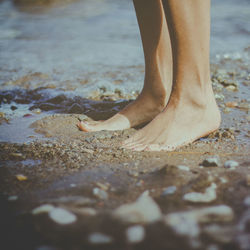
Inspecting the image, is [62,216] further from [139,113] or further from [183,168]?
[139,113]

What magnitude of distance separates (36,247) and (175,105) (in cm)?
117

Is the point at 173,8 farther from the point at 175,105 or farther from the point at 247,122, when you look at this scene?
the point at 247,122

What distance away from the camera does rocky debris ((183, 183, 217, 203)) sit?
45.4 inches

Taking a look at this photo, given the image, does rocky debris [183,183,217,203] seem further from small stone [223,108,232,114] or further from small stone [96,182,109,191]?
small stone [223,108,232,114]

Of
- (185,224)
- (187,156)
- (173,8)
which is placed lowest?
(187,156)

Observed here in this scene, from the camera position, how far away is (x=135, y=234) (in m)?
0.98

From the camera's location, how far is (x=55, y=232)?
1.00 metres

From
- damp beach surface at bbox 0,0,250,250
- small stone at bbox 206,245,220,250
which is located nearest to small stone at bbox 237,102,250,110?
damp beach surface at bbox 0,0,250,250

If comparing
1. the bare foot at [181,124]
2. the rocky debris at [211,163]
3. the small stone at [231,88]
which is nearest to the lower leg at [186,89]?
the bare foot at [181,124]

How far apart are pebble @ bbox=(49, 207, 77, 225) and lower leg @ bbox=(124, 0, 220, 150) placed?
73 cm

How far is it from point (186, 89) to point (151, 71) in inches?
16.6

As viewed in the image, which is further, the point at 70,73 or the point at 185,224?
the point at 70,73

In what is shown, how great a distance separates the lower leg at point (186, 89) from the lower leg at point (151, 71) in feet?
0.98

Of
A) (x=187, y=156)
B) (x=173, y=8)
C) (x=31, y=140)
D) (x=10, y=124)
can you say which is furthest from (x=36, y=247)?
(x=10, y=124)
